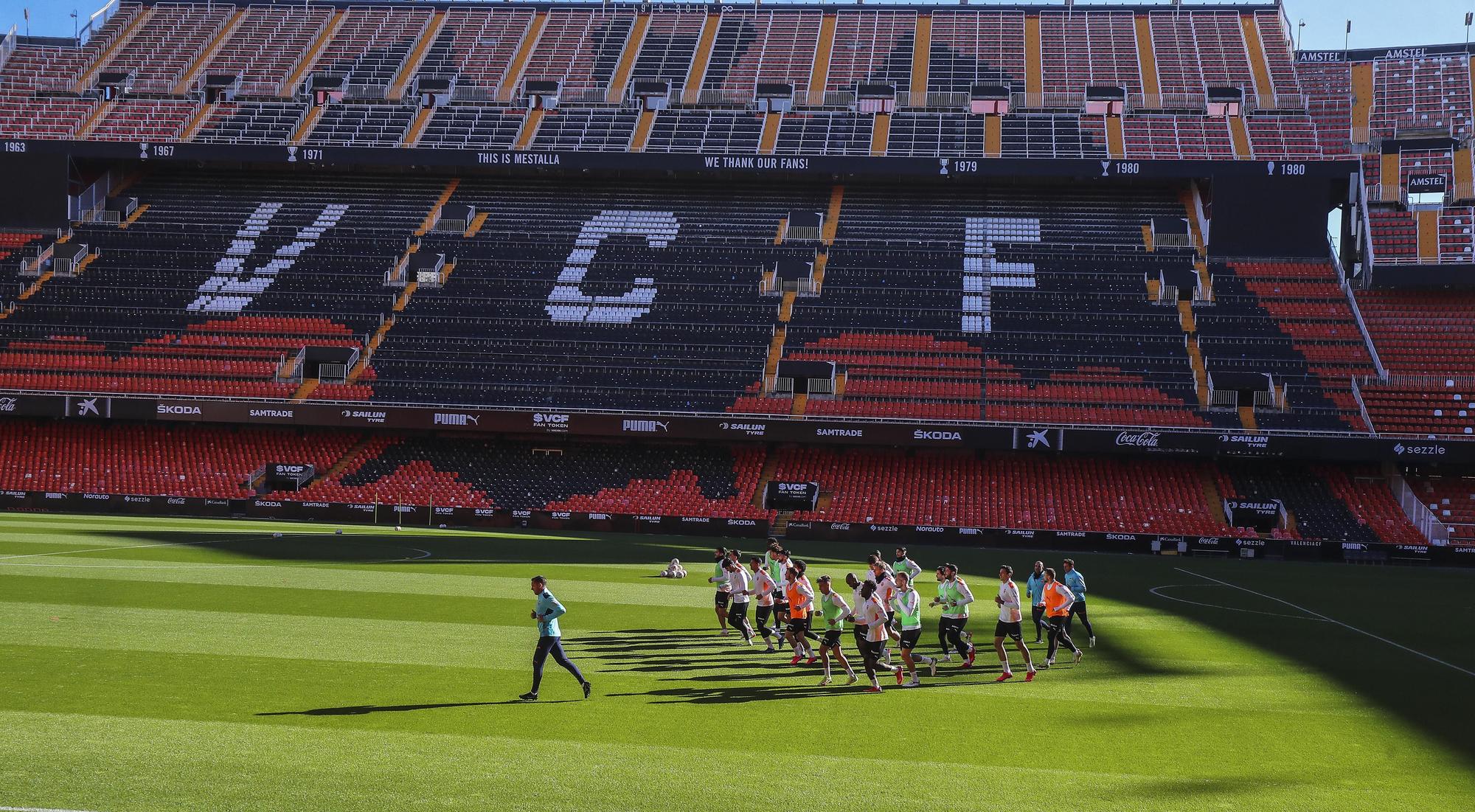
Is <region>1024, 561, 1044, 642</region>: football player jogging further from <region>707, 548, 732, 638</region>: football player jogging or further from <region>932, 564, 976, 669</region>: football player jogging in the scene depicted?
<region>707, 548, 732, 638</region>: football player jogging

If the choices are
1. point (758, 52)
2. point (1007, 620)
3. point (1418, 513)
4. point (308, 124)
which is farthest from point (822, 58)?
point (1007, 620)

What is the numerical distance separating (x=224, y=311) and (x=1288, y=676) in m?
49.4

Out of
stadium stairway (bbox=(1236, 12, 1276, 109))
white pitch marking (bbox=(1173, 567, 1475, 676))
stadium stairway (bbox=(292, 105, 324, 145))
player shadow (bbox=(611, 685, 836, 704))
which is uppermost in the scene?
stadium stairway (bbox=(1236, 12, 1276, 109))

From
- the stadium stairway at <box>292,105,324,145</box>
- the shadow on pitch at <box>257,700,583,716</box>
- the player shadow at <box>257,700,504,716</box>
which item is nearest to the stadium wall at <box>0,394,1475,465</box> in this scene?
the stadium stairway at <box>292,105,324,145</box>

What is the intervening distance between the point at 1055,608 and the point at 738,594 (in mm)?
5133

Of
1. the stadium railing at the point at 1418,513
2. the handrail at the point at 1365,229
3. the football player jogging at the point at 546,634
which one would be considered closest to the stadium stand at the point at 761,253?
the handrail at the point at 1365,229

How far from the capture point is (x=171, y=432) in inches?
1989

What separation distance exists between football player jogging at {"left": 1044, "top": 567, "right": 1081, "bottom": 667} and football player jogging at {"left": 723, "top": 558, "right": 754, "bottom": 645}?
16.1ft

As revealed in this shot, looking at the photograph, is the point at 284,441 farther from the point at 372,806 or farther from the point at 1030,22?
the point at 1030,22

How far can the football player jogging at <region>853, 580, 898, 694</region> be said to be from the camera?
52.9 feet

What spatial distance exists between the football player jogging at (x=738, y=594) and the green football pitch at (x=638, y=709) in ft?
1.34

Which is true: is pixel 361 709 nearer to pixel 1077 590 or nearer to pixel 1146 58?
pixel 1077 590

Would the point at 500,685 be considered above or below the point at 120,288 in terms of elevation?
below

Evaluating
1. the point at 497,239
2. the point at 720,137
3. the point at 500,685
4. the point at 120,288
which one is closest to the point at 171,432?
the point at 120,288
